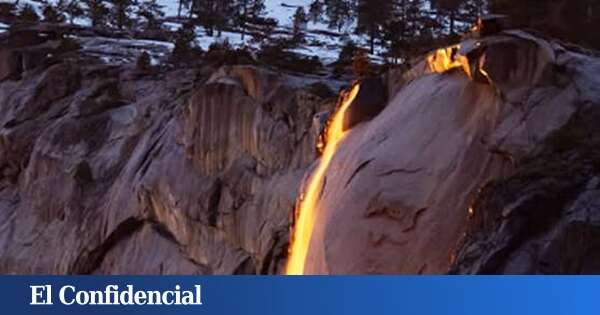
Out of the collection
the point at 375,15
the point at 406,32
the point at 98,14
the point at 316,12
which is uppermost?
the point at 406,32

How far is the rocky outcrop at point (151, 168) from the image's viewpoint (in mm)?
29031

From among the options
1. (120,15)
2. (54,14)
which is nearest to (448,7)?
(120,15)

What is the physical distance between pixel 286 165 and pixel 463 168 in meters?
15.0

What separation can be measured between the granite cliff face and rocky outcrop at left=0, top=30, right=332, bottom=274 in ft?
0.23

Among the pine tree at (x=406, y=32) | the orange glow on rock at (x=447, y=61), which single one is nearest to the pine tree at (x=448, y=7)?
the pine tree at (x=406, y=32)

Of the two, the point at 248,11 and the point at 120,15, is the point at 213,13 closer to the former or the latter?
the point at 248,11

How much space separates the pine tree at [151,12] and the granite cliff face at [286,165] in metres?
26.0

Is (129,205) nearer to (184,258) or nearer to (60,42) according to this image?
(184,258)

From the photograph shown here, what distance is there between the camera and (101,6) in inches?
3083

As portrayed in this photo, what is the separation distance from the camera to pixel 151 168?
33844 mm

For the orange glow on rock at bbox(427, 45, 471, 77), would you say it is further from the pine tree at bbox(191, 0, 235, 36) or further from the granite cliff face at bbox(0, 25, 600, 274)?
the pine tree at bbox(191, 0, 235, 36)

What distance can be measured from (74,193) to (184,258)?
7648 millimetres

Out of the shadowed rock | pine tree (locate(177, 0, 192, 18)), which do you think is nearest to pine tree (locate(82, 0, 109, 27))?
pine tree (locate(177, 0, 192, 18))

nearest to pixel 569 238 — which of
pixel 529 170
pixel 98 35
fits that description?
pixel 529 170
